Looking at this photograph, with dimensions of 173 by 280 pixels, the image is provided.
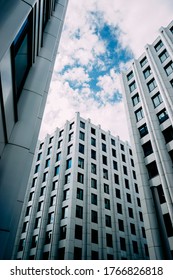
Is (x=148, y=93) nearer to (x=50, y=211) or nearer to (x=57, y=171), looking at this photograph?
(x=57, y=171)

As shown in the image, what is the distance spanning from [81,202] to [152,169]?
1346 cm

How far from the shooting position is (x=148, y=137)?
22.5 m

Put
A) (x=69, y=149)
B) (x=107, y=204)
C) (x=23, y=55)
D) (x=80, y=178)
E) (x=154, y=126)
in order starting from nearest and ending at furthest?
(x=23, y=55) → (x=154, y=126) → (x=80, y=178) → (x=107, y=204) → (x=69, y=149)

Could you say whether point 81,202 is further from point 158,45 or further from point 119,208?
point 158,45

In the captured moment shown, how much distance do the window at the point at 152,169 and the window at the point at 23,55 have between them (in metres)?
17.5

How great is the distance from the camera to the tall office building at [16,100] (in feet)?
12.3

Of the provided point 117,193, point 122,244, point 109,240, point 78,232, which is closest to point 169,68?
point 117,193

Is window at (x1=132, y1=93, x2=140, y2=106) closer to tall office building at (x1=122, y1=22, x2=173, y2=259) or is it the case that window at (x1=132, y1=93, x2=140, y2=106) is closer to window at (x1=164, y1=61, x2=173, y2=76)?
tall office building at (x1=122, y1=22, x2=173, y2=259)

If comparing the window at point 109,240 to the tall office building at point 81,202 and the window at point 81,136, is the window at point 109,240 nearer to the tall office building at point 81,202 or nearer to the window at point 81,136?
the tall office building at point 81,202

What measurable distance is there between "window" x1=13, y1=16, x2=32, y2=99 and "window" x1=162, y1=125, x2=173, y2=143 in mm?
17555

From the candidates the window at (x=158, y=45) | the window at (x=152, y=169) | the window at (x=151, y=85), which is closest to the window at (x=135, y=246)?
the window at (x=152, y=169)

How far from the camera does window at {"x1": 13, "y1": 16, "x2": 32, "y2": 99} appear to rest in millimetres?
5324

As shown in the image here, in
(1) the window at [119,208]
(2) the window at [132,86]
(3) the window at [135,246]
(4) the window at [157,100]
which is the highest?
(2) the window at [132,86]

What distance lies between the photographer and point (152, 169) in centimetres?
2095
